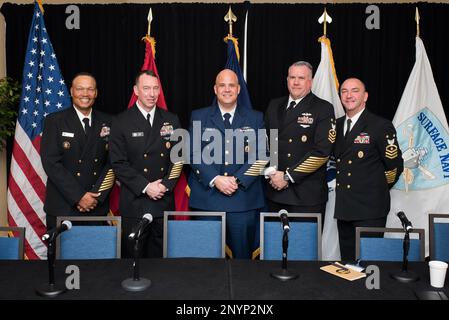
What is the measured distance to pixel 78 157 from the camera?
3.36 metres

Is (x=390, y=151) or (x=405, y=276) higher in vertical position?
(x=390, y=151)

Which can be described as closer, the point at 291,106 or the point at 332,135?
the point at 332,135

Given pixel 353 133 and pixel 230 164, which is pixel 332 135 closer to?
pixel 353 133

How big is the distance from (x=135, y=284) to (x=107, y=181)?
1.62 meters

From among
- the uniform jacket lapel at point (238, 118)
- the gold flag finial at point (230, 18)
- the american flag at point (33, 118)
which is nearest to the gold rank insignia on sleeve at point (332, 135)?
the uniform jacket lapel at point (238, 118)

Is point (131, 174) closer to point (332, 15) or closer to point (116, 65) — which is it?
point (116, 65)

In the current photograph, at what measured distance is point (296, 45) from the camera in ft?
13.4

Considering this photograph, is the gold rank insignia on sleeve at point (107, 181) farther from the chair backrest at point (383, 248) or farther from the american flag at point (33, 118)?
the chair backrest at point (383, 248)

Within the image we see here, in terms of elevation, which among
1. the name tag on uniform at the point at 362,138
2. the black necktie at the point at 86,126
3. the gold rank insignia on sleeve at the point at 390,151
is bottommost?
the gold rank insignia on sleeve at the point at 390,151

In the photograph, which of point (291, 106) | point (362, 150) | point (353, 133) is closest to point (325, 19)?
point (291, 106)

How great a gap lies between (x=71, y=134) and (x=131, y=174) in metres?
0.59

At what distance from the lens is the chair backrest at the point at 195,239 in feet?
8.82

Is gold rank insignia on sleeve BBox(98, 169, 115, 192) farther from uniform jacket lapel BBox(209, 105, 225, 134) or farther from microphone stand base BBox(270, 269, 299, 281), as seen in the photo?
microphone stand base BBox(270, 269, 299, 281)

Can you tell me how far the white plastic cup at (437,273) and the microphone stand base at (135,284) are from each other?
4.09 ft
